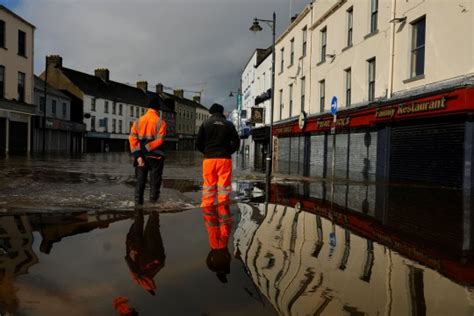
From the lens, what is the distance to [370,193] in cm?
1012

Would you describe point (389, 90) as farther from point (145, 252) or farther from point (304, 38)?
point (145, 252)

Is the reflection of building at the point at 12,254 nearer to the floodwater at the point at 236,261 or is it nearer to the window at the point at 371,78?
the floodwater at the point at 236,261

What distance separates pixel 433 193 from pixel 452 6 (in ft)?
18.6

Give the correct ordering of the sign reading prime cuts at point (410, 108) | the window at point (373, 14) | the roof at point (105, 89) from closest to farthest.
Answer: the sign reading prime cuts at point (410, 108) < the window at point (373, 14) < the roof at point (105, 89)

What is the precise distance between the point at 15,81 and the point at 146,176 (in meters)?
28.8

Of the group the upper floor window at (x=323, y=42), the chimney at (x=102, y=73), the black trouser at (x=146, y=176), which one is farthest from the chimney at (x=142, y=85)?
the black trouser at (x=146, y=176)

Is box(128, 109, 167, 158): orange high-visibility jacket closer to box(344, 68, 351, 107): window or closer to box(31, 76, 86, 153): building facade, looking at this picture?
box(344, 68, 351, 107): window

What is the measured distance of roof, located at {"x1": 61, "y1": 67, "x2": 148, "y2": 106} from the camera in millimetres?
54434

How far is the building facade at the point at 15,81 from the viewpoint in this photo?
29.5 metres

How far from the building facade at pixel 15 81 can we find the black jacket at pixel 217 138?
27.5 meters

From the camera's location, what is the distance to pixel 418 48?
45.6 ft

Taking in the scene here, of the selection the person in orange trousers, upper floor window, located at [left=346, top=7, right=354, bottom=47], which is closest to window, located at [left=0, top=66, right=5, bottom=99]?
upper floor window, located at [left=346, top=7, right=354, bottom=47]

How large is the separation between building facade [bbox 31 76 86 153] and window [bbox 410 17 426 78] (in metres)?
33.1

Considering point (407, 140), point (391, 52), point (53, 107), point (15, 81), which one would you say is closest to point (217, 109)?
point (407, 140)
